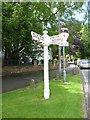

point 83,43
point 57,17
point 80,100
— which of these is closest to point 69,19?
point 57,17

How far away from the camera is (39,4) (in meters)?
20.2

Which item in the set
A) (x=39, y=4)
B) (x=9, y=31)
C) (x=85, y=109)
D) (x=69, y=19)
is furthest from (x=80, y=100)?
(x=69, y=19)

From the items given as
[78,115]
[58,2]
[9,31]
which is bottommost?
[78,115]

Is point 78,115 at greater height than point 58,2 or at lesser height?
lesser

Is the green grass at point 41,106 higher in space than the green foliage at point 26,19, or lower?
lower

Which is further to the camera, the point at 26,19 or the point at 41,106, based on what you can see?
the point at 26,19

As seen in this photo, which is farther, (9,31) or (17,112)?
(9,31)

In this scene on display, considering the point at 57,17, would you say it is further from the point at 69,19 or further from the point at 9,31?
the point at 9,31

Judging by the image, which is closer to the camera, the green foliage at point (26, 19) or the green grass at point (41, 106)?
the green grass at point (41, 106)

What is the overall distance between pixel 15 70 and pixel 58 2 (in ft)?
36.4

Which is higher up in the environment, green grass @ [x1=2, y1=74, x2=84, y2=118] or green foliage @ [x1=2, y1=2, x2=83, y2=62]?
green foliage @ [x1=2, y1=2, x2=83, y2=62]

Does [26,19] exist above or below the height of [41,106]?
above

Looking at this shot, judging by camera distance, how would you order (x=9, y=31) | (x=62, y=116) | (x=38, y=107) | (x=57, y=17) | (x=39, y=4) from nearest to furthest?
(x=62, y=116), (x=38, y=107), (x=39, y=4), (x=9, y=31), (x=57, y=17)

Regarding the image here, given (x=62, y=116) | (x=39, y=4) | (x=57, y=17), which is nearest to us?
(x=62, y=116)
